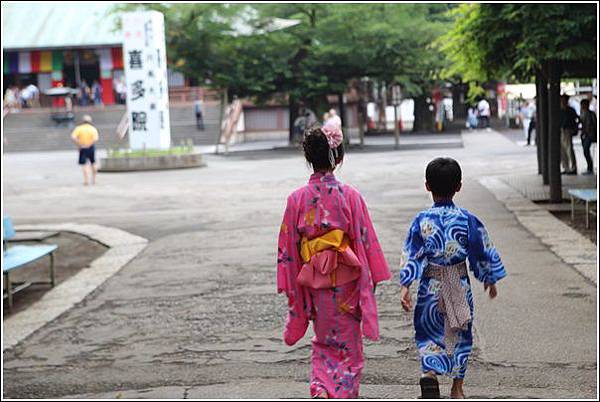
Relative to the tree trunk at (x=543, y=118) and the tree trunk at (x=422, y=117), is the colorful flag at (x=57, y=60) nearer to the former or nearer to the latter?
the tree trunk at (x=422, y=117)

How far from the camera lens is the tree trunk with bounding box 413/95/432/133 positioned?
51.3 meters

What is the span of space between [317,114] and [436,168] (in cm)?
3705

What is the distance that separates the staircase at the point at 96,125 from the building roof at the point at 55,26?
12.2 feet

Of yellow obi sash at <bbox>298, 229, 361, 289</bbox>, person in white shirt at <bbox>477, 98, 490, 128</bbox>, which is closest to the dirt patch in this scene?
yellow obi sash at <bbox>298, 229, 361, 289</bbox>

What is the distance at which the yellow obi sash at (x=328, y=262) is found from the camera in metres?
4.81

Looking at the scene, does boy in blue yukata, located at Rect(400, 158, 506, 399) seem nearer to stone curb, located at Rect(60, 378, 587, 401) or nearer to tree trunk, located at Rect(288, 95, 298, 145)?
stone curb, located at Rect(60, 378, 587, 401)

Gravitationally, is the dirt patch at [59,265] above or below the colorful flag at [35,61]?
below

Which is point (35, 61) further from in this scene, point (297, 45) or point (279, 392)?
point (279, 392)

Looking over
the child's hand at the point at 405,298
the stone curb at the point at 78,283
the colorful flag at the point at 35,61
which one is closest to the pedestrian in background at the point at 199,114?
the colorful flag at the point at 35,61

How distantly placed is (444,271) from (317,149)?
2.95 ft

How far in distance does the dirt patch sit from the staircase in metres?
31.5

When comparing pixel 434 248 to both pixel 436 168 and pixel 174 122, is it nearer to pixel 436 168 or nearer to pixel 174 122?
pixel 436 168

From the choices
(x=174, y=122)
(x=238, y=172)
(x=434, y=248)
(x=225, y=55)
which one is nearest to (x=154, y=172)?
(x=238, y=172)

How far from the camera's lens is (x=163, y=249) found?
14.4m
